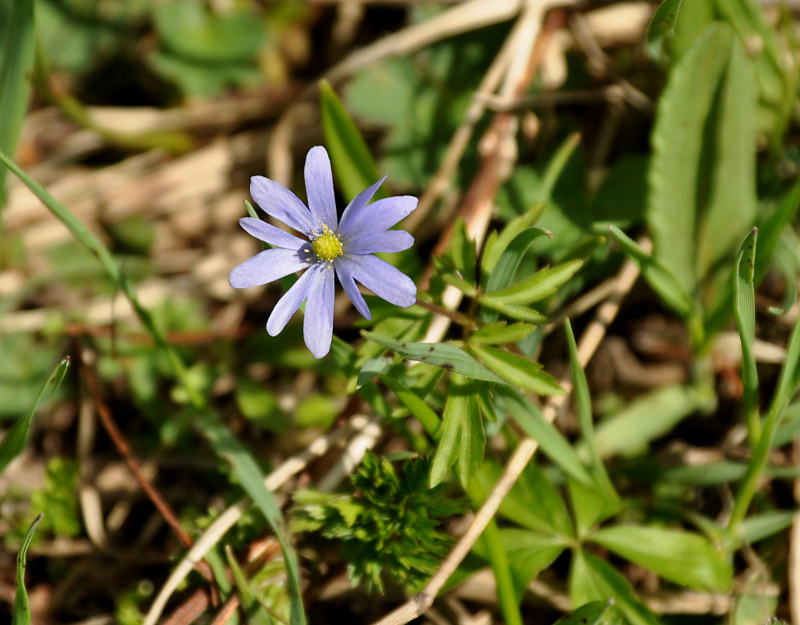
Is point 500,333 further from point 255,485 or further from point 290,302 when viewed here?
point 255,485

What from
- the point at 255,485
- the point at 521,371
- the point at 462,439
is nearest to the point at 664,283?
the point at 521,371

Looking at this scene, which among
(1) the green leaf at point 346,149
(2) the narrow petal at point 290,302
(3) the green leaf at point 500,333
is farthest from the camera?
(1) the green leaf at point 346,149

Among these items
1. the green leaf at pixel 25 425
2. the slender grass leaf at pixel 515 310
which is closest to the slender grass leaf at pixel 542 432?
the slender grass leaf at pixel 515 310

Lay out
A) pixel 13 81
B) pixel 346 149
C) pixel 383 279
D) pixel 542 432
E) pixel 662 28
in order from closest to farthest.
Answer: pixel 383 279 → pixel 542 432 → pixel 662 28 → pixel 13 81 → pixel 346 149

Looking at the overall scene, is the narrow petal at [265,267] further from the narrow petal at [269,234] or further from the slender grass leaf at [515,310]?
the slender grass leaf at [515,310]

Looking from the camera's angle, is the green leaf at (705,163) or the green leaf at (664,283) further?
the green leaf at (705,163)

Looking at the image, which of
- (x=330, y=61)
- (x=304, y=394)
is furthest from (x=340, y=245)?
(x=330, y=61)

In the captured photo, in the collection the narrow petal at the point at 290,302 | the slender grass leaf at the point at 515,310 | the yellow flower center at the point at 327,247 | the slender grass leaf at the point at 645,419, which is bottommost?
the slender grass leaf at the point at 645,419

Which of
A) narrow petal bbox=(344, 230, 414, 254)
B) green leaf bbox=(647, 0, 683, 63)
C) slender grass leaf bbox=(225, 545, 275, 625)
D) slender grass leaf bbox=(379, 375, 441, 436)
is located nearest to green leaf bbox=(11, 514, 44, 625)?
slender grass leaf bbox=(225, 545, 275, 625)

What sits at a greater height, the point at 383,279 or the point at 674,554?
the point at 383,279
